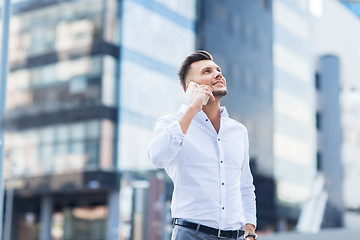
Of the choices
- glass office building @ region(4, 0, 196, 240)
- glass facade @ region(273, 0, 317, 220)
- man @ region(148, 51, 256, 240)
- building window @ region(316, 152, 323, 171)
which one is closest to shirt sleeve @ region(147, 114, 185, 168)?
man @ region(148, 51, 256, 240)

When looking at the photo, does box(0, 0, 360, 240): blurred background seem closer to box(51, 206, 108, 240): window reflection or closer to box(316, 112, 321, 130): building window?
box(51, 206, 108, 240): window reflection

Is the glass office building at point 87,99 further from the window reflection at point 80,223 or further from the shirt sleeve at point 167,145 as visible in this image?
the shirt sleeve at point 167,145

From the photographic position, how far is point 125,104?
3416 cm

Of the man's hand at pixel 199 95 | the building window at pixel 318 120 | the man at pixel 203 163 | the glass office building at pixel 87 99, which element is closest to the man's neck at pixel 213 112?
the man at pixel 203 163

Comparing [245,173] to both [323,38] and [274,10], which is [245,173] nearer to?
[274,10]

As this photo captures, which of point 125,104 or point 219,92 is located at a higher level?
point 125,104

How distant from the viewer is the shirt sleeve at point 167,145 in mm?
2438

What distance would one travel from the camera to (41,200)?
3962 centimetres

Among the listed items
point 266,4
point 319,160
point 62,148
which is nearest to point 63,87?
point 62,148

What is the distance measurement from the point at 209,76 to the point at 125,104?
31.6 metres

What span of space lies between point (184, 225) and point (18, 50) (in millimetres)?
38995

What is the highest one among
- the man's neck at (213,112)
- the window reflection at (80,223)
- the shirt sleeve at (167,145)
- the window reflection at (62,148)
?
the window reflection at (62,148)

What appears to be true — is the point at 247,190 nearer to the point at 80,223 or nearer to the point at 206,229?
the point at 206,229

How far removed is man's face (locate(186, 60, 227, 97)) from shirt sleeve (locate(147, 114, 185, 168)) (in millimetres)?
282
